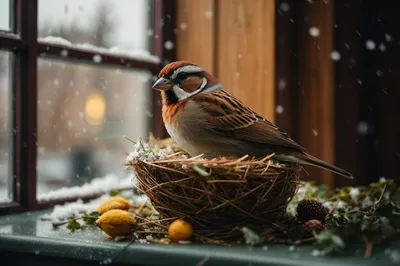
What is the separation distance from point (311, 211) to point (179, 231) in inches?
15.4

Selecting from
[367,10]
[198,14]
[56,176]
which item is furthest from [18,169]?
[367,10]

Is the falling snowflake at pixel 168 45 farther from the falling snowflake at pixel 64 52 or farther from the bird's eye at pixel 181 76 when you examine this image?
the bird's eye at pixel 181 76

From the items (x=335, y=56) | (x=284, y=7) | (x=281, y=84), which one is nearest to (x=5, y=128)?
(x=281, y=84)

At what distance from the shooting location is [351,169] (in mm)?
2494

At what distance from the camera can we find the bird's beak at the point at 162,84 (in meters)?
1.63

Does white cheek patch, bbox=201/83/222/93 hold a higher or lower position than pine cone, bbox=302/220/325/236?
higher

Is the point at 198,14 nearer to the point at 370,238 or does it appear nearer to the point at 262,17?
the point at 262,17

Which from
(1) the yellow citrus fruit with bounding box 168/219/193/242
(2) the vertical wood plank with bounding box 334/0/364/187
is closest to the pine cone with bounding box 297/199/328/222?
(1) the yellow citrus fruit with bounding box 168/219/193/242

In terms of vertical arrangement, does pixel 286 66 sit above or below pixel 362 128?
above

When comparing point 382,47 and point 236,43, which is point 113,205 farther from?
point 382,47

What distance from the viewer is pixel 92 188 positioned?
2.19 meters

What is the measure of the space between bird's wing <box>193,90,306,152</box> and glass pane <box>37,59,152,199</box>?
50 cm

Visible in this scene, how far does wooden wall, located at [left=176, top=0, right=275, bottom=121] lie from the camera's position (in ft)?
7.75

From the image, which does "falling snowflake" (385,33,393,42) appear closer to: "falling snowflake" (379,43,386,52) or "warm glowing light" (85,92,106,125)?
"falling snowflake" (379,43,386,52)
